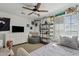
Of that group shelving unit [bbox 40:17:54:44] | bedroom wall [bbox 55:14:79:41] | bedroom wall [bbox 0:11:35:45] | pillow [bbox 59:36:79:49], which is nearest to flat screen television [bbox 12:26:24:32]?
bedroom wall [bbox 0:11:35:45]

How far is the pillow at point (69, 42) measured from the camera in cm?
175

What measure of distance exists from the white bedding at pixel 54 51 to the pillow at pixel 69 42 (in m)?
0.07

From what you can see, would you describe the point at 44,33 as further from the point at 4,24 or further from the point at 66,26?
the point at 4,24

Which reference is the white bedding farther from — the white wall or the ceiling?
the ceiling

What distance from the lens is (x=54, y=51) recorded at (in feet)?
5.90

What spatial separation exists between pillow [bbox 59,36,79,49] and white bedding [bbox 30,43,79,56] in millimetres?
65

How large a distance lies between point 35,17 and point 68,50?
2.74 ft

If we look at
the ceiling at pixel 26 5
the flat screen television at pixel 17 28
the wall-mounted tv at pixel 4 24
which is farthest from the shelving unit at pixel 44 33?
the wall-mounted tv at pixel 4 24

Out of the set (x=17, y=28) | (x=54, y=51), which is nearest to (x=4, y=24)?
(x=17, y=28)

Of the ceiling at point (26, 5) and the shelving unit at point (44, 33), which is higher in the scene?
→ the ceiling at point (26, 5)

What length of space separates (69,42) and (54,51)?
314mm

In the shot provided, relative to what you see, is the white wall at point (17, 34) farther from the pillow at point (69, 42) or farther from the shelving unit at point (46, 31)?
the pillow at point (69, 42)

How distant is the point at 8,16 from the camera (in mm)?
1714

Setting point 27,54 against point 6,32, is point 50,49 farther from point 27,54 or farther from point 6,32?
point 6,32
